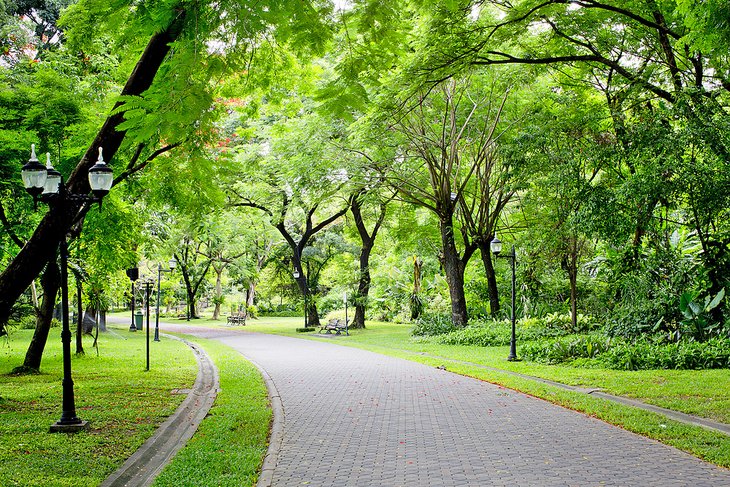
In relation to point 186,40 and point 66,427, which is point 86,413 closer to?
point 66,427

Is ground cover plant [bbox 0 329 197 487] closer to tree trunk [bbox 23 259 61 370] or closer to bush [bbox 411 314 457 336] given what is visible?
tree trunk [bbox 23 259 61 370]

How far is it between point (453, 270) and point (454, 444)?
51.5 feet

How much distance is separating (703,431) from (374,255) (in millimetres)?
33436

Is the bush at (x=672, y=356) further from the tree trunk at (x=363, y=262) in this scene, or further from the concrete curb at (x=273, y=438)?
the tree trunk at (x=363, y=262)

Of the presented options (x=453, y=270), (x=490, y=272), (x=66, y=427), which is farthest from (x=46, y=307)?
(x=490, y=272)

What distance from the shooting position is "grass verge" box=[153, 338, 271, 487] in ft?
19.2

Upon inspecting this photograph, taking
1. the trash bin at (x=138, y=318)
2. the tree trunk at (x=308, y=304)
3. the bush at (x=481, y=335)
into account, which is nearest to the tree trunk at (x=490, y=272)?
the bush at (x=481, y=335)

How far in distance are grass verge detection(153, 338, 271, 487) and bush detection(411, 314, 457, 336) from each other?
1259 cm

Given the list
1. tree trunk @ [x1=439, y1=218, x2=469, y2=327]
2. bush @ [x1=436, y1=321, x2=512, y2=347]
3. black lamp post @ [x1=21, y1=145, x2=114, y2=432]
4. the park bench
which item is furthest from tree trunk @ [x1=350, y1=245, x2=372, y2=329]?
black lamp post @ [x1=21, y1=145, x2=114, y2=432]

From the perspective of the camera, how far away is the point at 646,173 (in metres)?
12.2

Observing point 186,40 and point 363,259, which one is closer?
point 186,40

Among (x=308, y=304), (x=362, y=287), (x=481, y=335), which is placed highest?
(x=362, y=287)

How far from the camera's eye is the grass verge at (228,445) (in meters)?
5.86

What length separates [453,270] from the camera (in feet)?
74.7
